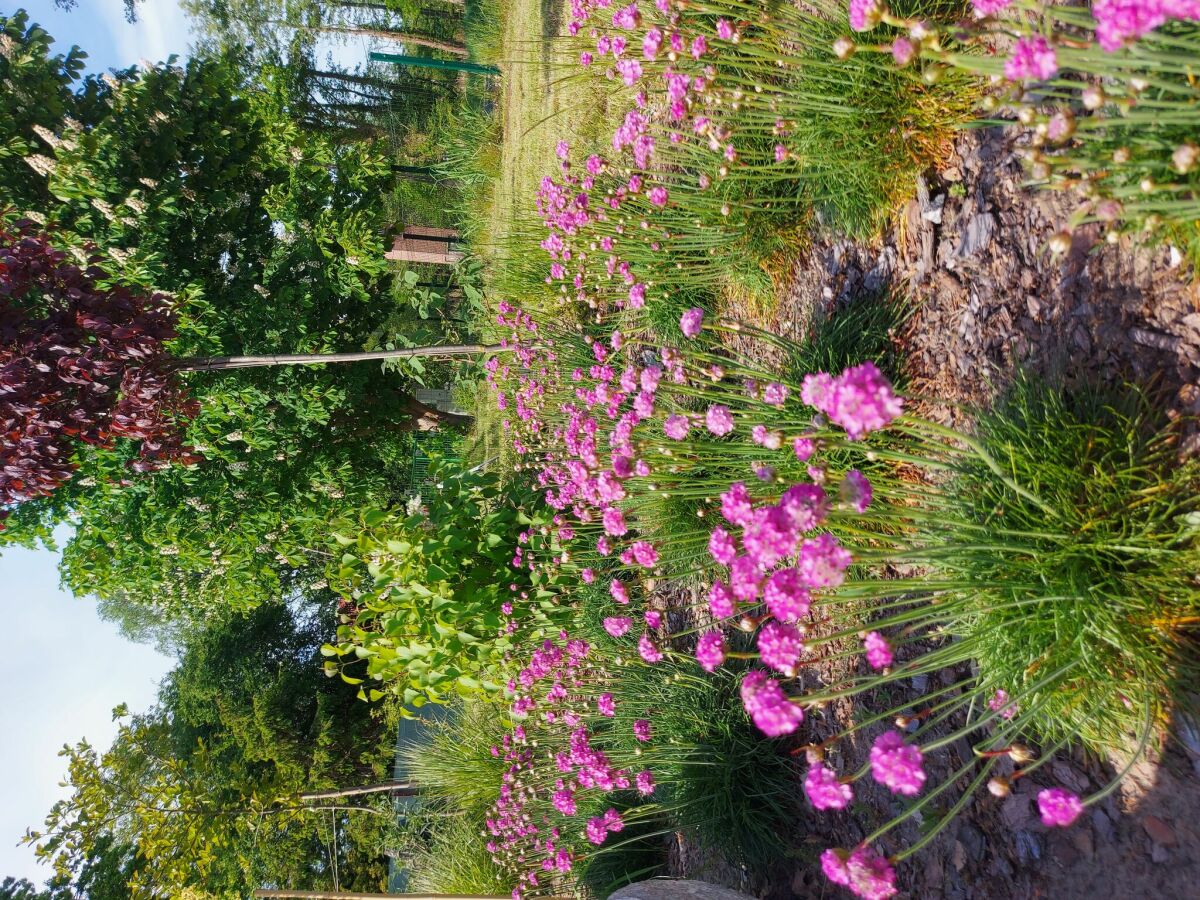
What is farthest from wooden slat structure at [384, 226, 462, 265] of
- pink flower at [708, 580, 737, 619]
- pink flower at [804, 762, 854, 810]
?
pink flower at [804, 762, 854, 810]

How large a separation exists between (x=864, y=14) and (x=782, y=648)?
1885mm

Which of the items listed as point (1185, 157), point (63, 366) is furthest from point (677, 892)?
point (63, 366)

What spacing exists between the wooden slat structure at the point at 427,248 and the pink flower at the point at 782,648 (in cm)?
984

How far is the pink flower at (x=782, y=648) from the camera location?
2.03 meters

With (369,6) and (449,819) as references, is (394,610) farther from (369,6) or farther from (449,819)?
(369,6)

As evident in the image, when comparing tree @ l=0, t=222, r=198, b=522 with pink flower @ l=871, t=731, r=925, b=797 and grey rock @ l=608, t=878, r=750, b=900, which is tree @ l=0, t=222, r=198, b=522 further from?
pink flower @ l=871, t=731, r=925, b=797

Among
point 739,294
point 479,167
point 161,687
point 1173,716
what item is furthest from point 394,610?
point 161,687

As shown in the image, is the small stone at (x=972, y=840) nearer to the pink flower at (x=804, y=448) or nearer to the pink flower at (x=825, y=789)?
the pink flower at (x=825, y=789)

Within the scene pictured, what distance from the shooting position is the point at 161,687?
68.0 ft

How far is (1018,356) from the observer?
252 cm

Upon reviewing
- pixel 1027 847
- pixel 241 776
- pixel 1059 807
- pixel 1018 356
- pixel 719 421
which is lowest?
pixel 241 776

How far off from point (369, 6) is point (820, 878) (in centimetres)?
1858

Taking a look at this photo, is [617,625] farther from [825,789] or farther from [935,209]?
[935,209]

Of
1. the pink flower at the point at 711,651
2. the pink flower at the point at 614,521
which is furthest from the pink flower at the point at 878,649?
the pink flower at the point at 614,521
